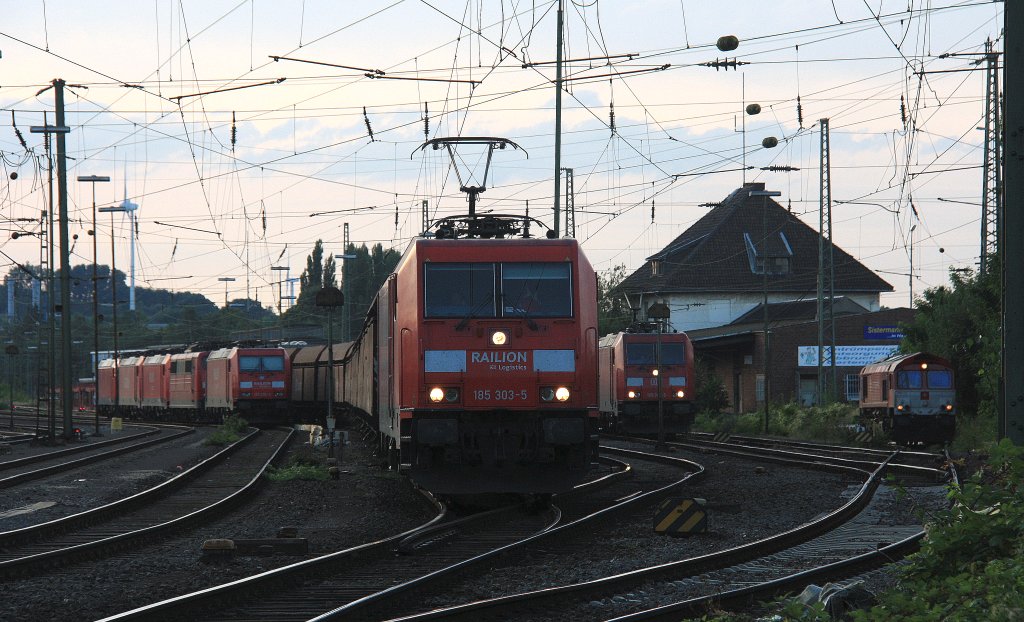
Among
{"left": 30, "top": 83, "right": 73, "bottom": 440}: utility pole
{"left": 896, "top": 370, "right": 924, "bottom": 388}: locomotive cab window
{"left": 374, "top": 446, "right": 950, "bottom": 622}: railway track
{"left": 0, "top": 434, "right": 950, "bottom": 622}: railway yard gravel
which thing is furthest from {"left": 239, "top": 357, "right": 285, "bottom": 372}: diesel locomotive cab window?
{"left": 374, "top": 446, "right": 950, "bottom": 622}: railway track

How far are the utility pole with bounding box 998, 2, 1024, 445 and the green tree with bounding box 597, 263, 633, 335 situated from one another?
42.3 metres

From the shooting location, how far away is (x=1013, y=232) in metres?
10.4

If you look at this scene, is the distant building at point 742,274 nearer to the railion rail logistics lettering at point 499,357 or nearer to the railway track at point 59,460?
the railway track at point 59,460

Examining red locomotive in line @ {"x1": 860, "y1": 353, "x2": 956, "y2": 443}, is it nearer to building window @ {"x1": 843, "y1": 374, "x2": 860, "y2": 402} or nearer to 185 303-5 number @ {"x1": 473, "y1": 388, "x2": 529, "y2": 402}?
185 303-5 number @ {"x1": 473, "y1": 388, "x2": 529, "y2": 402}

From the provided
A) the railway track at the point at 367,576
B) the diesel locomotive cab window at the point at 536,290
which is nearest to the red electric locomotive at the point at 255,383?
the diesel locomotive cab window at the point at 536,290

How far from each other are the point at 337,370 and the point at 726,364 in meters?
22.5

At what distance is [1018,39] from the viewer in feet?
34.8

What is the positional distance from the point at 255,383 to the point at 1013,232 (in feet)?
115

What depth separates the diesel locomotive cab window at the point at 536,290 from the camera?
45.6 feet

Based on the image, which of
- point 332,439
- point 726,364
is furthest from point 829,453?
point 726,364

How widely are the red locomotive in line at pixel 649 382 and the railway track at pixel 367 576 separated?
19368 millimetres

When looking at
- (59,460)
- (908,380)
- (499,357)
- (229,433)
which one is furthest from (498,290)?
(229,433)

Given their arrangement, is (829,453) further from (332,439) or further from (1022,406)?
(1022,406)

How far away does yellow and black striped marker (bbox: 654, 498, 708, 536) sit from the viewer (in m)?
12.1
